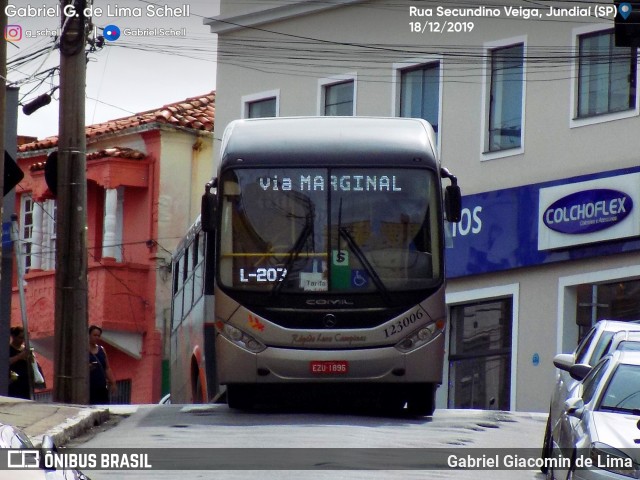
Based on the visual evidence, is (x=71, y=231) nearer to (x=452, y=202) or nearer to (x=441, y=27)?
(x=452, y=202)

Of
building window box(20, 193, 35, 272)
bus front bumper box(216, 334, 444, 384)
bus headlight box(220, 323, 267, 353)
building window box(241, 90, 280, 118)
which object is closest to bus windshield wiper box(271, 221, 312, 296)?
bus headlight box(220, 323, 267, 353)

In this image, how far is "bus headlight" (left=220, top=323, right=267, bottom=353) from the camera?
2005 cm

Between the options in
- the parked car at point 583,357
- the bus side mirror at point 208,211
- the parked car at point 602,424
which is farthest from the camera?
the bus side mirror at point 208,211

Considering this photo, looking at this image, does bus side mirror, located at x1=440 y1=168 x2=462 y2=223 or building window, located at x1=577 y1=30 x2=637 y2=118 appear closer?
bus side mirror, located at x1=440 y1=168 x2=462 y2=223

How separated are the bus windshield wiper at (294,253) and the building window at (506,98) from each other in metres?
11.7

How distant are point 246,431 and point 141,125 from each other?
2514 centimetres

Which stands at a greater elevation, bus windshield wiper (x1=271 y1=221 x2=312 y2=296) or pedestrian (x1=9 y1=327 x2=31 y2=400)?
bus windshield wiper (x1=271 y1=221 x2=312 y2=296)

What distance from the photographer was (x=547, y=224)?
3002 centimetres

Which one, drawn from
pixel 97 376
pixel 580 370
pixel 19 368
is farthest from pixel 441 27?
pixel 580 370

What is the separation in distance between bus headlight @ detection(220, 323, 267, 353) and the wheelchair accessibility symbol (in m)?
Answer: 1.25

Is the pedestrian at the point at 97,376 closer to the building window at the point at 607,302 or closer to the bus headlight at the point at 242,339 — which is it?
the bus headlight at the point at 242,339

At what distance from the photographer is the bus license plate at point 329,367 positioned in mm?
19875

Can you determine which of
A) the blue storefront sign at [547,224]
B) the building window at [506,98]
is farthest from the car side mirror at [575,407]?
the building window at [506,98]

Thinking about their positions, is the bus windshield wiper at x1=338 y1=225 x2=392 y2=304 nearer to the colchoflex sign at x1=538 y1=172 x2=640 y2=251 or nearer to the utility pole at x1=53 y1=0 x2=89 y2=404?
the utility pole at x1=53 y1=0 x2=89 y2=404
